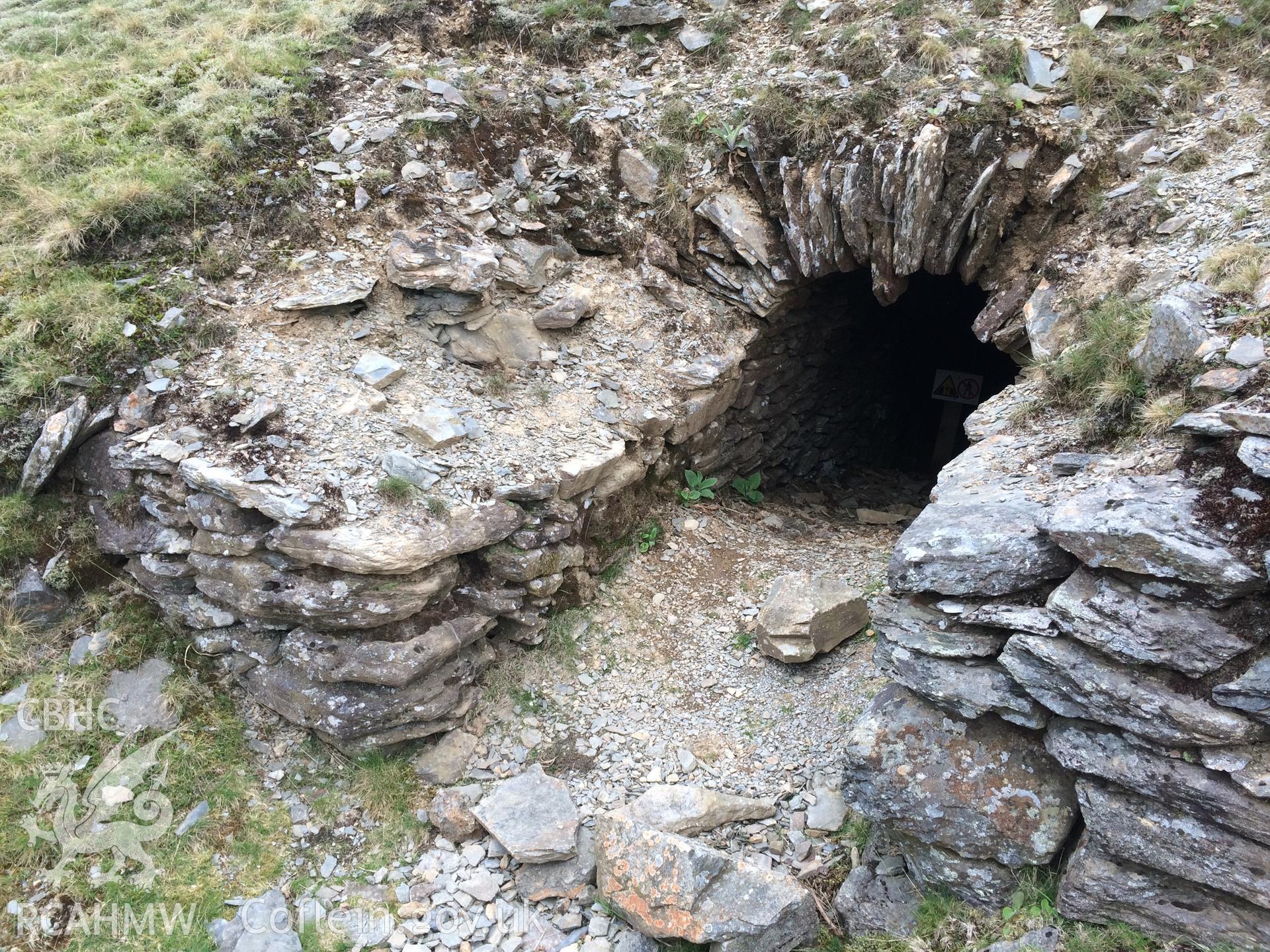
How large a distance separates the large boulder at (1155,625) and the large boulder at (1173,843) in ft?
2.75

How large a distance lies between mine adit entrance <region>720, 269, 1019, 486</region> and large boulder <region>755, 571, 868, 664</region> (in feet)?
8.65

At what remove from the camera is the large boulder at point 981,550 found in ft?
15.7

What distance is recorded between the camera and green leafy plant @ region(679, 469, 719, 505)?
8.70 metres

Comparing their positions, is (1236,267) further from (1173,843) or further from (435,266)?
(435,266)

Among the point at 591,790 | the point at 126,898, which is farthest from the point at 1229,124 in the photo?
the point at 126,898

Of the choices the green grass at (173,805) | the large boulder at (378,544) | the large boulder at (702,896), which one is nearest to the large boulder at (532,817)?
the large boulder at (702,896)

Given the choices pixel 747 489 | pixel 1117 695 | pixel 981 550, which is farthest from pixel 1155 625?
pixel 747 489

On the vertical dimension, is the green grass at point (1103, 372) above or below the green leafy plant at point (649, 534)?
above

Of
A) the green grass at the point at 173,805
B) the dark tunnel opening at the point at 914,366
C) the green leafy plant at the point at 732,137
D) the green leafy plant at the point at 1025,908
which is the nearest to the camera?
the green leafy plant at the point at 1025,908

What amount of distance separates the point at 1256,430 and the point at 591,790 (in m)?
A: 5.01

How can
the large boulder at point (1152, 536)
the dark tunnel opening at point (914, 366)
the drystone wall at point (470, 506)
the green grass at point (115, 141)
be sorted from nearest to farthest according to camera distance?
the large boulder at point (1152, 536) → the drystone wall at point (470, 506) → the green grass at point (115, 141) → the dark tunnel opening at point (914, 366)

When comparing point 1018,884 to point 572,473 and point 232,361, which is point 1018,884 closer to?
point 572,473

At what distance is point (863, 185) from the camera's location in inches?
312

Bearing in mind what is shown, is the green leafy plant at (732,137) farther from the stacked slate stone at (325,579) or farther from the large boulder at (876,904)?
the large boulder at (876,904)
